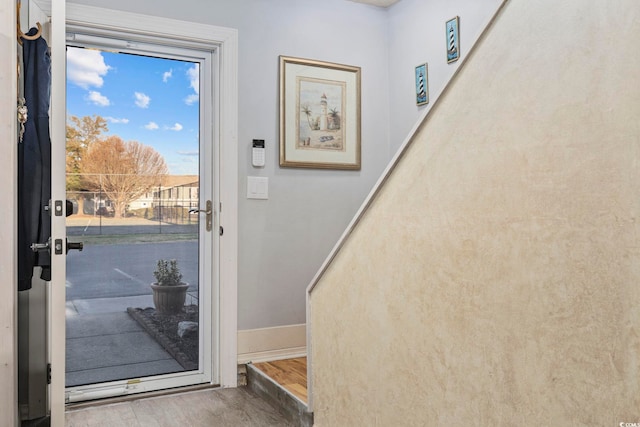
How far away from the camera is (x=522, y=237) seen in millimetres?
1253

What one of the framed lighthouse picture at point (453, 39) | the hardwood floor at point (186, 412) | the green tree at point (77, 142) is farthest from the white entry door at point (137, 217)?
the framed lighthouse picture at point (453, 39)

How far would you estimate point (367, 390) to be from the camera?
1.90 m

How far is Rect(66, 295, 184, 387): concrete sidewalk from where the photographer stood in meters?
2.97

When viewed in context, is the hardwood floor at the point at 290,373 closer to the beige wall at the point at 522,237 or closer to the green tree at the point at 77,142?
the beige wall at the point at 522,237

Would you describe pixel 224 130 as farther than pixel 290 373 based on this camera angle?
Yes

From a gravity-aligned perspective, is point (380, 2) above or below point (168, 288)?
above

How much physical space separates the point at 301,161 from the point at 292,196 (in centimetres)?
23

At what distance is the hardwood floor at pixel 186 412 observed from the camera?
8.54ft

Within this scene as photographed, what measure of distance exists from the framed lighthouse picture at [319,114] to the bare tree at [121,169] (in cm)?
79

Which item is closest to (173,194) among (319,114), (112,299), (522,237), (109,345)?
(112,299)

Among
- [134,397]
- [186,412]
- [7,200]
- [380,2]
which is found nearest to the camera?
[7,200]

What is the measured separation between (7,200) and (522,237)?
190 cm

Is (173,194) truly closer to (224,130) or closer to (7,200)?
(224,130)

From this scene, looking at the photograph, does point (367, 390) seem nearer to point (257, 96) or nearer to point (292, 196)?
point (292, 196)
